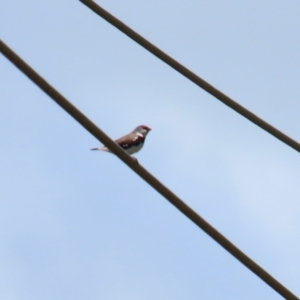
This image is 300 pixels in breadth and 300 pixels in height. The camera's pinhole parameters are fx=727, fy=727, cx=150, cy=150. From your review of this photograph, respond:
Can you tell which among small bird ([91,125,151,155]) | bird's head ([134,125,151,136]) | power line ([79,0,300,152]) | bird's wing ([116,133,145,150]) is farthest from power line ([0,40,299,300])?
bird's head ([134,125,151,136])

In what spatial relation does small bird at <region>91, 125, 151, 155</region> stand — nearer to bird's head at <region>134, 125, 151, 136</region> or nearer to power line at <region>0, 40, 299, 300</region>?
bird's head at <region>134, 125, 151, 136</region>

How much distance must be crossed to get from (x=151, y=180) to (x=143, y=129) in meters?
11.8

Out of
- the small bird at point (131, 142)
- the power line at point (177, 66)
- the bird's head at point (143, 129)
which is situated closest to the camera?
the power line at point (177, 66)

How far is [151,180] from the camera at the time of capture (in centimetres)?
393

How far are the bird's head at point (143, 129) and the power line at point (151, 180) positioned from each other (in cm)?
1094

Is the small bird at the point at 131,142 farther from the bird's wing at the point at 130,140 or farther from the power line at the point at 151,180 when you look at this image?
the power line at the point at 151,180

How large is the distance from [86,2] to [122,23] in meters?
0.29

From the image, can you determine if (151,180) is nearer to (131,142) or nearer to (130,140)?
(131,142)

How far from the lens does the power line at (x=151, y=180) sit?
3.46m

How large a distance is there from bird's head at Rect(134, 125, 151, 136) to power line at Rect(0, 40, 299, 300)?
10.9 meters

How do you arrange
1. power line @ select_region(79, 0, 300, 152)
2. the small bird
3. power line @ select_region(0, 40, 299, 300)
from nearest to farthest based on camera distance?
power line @ select_region(0, 40, 299, 300) < power line @ select_region(79, 0, 300, 152) < the small bird

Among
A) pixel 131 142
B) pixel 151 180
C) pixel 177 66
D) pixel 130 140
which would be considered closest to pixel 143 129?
pixel 130 140

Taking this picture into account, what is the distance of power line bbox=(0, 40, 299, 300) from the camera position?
3.46 meters

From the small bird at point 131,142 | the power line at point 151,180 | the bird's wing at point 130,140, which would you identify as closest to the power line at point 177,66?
the power line at point 151,180
